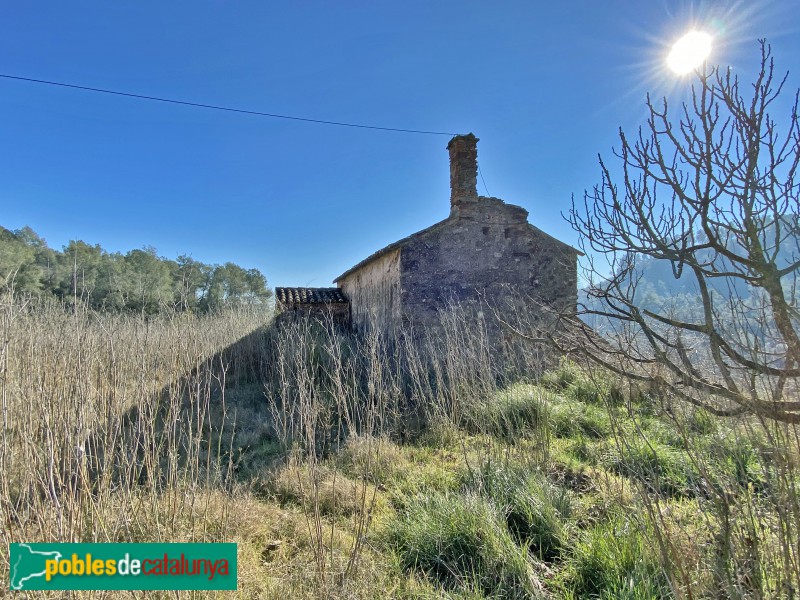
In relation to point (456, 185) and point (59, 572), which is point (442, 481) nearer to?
point (59, 572)

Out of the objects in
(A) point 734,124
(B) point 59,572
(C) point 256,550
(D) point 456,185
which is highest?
(D) point 456,185

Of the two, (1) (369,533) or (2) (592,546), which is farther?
(1) (369,533)

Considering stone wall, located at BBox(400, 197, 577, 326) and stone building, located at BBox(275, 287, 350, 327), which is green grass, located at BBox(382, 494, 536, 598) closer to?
stone wall, located at BBox(400, 197, 577, 326)

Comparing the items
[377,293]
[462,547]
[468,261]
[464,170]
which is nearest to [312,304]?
[377,293]

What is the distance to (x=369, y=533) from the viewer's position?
10.7 ft

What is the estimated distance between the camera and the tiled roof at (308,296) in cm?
1353

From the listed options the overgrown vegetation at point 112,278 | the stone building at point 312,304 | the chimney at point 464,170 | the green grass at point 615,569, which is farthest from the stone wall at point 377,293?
the green grass at point 615,569

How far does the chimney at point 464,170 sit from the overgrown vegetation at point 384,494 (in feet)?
18.7

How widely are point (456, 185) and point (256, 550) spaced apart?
28.8ft

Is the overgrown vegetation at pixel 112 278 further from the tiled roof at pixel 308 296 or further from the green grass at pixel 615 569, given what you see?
the green grass at pixel 615 569

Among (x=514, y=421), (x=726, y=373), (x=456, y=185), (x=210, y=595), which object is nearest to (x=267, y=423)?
(x=514, y=421)

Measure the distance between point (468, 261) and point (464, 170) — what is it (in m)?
2.38

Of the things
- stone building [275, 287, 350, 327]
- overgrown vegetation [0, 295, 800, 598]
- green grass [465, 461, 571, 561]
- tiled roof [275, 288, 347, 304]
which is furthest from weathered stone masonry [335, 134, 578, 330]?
green grass [465, 461, 571, 561]

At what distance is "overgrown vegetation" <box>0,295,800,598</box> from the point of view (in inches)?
73.4
